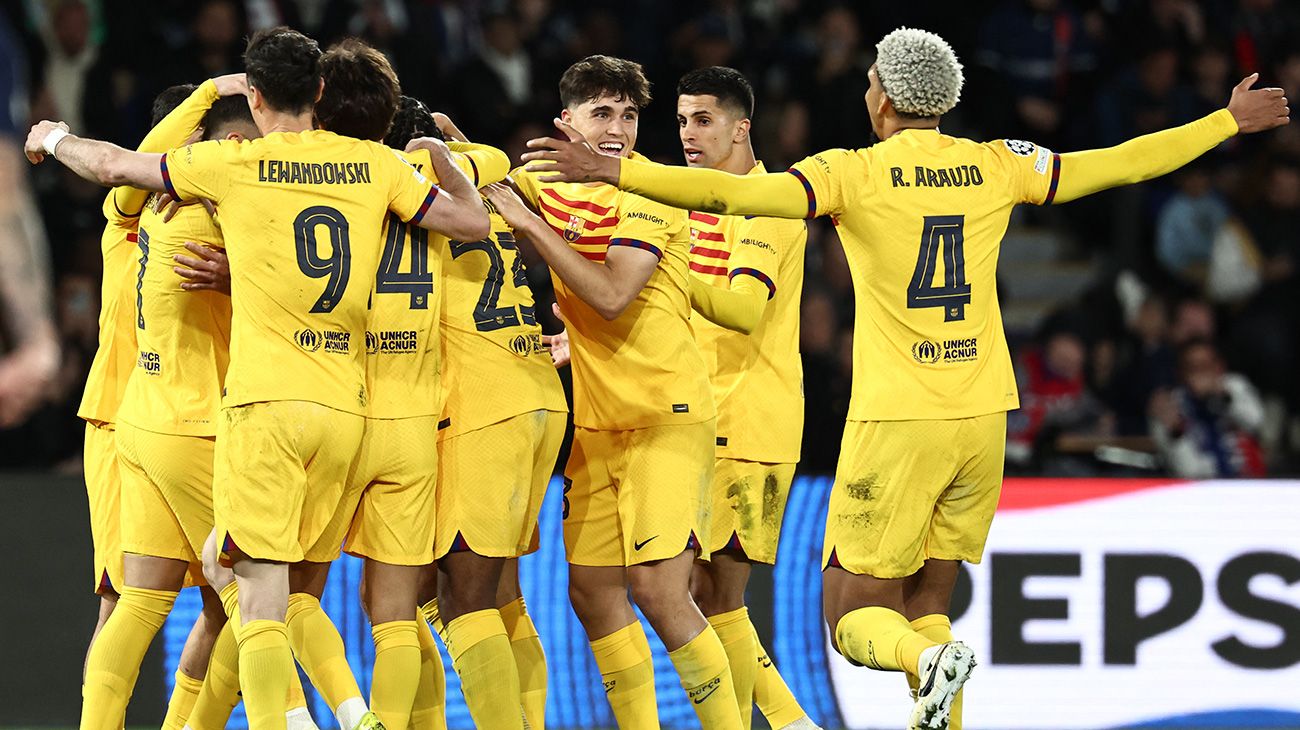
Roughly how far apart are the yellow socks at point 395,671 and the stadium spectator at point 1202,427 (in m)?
6.58

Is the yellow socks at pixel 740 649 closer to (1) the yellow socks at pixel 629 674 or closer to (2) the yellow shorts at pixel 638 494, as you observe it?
(1) the yellow socks at pixel 629 674

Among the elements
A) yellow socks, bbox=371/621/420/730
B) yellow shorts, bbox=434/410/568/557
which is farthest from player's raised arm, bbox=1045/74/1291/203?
yellow socks, bbox=371/621/420/730

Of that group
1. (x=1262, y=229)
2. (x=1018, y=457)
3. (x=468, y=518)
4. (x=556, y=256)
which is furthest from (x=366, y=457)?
(x=1262, y=229)

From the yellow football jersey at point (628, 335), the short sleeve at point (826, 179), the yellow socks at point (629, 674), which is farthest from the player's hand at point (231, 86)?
the yellow socks at point (629, 674)

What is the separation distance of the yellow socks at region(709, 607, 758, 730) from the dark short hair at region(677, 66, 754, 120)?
81.9 inches

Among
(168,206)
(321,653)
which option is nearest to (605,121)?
(168,206)

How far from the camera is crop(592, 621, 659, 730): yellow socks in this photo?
21.6 feet

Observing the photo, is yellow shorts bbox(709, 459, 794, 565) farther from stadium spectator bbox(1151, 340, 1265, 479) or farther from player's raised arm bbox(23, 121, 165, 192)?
stadium spectator bbox(1151, 340, 1265, 479)

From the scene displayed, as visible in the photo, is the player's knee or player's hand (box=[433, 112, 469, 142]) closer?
the player's knee

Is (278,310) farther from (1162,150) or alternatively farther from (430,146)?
(1162,150)

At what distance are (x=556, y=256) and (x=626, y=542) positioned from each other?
3.59 ft

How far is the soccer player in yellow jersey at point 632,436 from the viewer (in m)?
6.50

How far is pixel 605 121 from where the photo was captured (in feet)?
21.7

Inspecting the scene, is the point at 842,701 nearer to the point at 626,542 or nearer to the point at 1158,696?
the point at 1158,696
